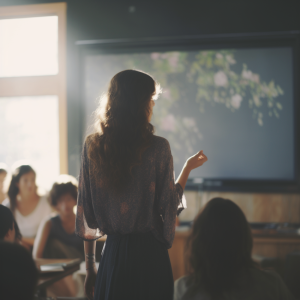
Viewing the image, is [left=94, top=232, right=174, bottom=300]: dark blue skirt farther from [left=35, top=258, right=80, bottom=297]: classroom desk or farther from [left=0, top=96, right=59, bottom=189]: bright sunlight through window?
[left=0, top=96, right=59, bottom=189]: bright sunlight through window

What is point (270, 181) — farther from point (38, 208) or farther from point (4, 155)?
point (4, 155)

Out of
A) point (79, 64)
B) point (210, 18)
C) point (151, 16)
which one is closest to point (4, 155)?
point (79, 64)

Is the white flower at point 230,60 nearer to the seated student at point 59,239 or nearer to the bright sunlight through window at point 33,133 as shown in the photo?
the bright sunlight through window at point 33,133

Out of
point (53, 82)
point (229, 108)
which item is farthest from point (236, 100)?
point (53, 82)

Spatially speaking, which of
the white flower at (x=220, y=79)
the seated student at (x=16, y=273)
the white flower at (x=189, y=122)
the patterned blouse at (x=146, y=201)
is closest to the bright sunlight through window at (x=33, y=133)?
the white flower at (x=189, y=122)

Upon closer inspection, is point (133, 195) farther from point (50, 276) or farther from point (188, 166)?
point (50, 276)

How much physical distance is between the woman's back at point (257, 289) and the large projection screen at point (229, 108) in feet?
6.89

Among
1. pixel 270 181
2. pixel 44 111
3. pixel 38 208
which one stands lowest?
pixel 38 208

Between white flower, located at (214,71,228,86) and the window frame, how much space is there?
156cm

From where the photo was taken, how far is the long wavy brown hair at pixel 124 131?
106cm

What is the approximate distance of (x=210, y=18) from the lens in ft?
10.5

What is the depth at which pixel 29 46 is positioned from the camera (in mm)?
3531

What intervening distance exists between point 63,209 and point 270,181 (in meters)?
1.91

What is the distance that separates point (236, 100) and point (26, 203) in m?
2.16
